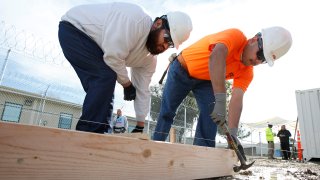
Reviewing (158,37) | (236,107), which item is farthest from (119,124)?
(158,37)

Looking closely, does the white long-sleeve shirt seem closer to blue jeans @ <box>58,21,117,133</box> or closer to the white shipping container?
blue jeans @ <box>58,21,117,133</box>

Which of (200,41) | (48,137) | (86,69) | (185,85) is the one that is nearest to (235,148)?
(185,85)

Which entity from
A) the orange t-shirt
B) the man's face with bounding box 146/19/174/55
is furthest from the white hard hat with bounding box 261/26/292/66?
the man's face with bounding box 146/19/174/55

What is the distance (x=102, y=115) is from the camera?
85.4 inches

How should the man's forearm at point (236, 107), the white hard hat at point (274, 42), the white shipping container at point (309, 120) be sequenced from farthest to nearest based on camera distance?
the white shipping container at point (309, 120)
the man's forearm at point (236, 107)
the white hard hat at point (274, 42)

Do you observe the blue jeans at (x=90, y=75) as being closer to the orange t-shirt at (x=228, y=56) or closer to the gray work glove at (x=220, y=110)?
the gray work glove at (x=220, y=110)

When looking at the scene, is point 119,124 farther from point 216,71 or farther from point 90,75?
point 90,75

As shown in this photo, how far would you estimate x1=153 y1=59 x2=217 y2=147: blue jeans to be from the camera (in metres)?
3.21

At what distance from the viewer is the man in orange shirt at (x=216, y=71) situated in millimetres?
2605

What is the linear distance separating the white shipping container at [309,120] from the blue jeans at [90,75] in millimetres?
9193

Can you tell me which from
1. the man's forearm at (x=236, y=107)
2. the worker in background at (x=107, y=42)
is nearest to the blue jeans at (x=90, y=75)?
the worker in background at (x=107, y=42)

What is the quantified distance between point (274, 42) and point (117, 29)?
174 centimetres

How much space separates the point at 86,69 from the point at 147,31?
60cm

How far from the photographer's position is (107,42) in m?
2.05
